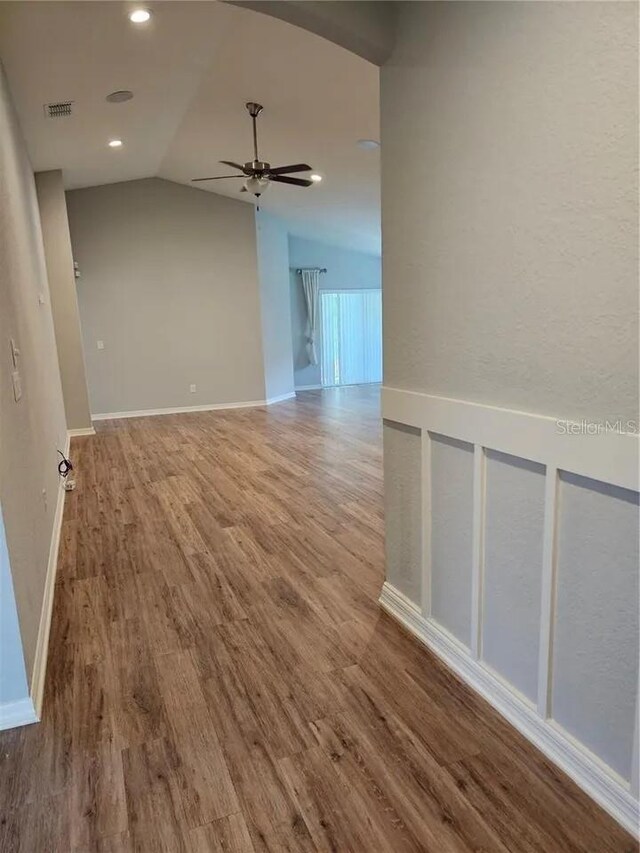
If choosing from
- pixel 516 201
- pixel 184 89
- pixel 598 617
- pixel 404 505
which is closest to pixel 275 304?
→ pixel 184 89

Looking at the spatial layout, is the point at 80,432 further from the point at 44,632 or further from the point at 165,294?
the point at 44,632

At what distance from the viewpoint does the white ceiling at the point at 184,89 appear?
10.2 feet

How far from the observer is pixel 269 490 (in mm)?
4004

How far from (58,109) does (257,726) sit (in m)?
4.51

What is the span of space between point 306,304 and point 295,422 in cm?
391

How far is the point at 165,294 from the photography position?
753cm

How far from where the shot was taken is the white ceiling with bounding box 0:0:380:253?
10.2ft

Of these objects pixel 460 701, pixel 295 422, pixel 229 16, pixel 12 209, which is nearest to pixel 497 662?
pixel 460 701

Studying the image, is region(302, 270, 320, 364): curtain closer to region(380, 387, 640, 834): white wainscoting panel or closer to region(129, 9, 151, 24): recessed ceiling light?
region(129, 9, 151, 24): recessed ceiling light

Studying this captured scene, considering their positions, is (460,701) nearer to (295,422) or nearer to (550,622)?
(550,622)

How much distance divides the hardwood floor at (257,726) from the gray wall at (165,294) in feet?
15.6

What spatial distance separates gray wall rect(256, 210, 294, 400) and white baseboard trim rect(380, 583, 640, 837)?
6595 millimetres

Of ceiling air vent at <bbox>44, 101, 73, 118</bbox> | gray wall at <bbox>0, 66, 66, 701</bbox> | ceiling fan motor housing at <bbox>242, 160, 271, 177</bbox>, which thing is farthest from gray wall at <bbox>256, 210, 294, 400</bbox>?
gray wall at <bbox>0, 66, 66, 701</bbox>

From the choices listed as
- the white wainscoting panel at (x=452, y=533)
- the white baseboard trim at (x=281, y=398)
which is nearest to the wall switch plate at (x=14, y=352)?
the white wainscoting panel at (x=452, y=533)
